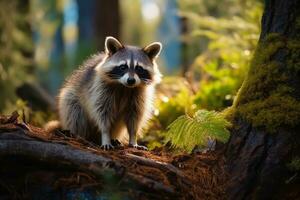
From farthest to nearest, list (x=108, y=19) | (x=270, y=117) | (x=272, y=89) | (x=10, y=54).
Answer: (x=108, y=19)
(x=10, y=54)
(x=272, y=89)
(x=270, y=117)

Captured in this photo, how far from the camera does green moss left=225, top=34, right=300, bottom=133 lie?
4621mm

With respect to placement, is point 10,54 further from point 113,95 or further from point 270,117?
point 270,117

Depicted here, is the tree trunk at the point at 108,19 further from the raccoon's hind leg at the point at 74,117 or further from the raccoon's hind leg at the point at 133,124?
the raccoon's hind leg at the point at 133,124

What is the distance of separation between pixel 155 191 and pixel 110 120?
183 centimetres

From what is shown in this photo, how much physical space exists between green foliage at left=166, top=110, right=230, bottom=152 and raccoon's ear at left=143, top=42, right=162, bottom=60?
1427 millimetres

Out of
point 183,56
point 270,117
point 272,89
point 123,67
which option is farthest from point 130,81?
point 183,56

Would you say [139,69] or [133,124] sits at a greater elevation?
[139,69]

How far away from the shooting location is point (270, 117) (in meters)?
4.63

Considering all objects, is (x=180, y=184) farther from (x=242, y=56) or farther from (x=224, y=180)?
(x=242, y=56)

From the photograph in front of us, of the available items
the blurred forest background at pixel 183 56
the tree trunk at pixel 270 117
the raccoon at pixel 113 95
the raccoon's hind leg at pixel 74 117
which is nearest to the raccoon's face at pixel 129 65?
the raccoon at pixel 113 95

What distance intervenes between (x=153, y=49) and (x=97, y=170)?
229 centimetres

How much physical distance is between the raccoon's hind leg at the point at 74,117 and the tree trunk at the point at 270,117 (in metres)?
1.78

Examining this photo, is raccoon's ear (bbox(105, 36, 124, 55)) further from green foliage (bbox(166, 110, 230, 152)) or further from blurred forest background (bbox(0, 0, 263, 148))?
green foliage (bbox(166, 110, 230, 152))

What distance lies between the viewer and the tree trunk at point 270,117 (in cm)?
443
